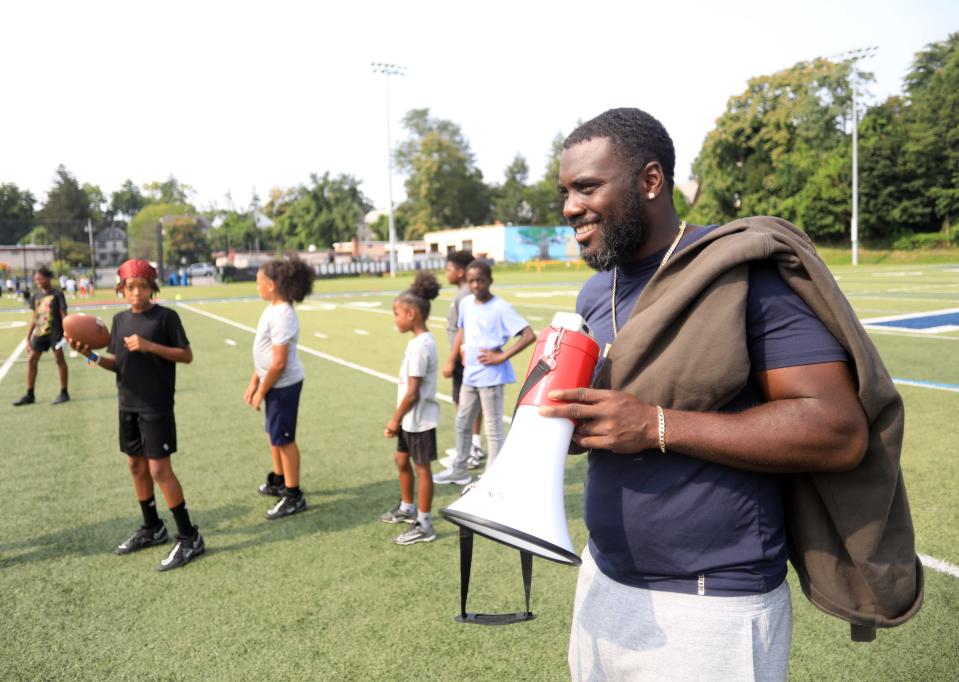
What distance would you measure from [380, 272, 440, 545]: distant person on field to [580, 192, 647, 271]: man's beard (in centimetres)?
308

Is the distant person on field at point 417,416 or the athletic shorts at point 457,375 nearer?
the distant person on field at point 417,416

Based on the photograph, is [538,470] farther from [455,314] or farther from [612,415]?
[455,314]

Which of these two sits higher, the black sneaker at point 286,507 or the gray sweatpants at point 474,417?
the gray sweatpants at point 474,417

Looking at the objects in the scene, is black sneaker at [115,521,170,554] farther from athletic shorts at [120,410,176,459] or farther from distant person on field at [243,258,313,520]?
distant person on field at [243,258,313,520]

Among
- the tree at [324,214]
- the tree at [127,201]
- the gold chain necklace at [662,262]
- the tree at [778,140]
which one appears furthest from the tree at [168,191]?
the gold chain necklace at [662,262]

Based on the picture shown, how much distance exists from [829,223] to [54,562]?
201ft

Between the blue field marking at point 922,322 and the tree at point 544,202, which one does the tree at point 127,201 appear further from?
the blue field marking at point 922,322

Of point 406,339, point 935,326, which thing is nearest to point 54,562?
point 406,339

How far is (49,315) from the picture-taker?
31.8ft

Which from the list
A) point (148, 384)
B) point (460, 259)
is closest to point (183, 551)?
point (148, 384)

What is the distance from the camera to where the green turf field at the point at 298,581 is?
3352 millimetres

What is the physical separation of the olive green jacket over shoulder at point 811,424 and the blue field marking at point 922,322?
14245 mm

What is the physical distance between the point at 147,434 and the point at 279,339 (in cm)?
117

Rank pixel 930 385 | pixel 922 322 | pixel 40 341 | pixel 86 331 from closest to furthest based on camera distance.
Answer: pixel 86 331 < pixel 930 385 < pixel 40 341 < pixel 922 322
